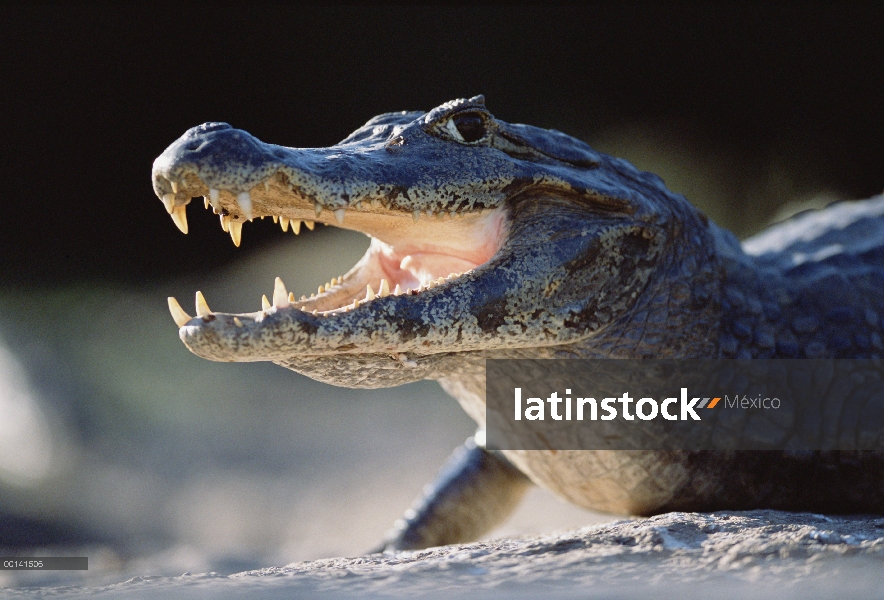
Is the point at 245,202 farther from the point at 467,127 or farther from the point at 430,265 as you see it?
the point at 430,265

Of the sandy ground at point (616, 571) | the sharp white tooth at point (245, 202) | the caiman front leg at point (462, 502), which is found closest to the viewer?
the sandy ground at point (616, 571)

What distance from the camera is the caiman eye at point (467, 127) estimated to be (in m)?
2.19

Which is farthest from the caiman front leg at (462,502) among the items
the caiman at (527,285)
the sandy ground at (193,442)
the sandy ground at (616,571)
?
the sandy ground at (616,571)

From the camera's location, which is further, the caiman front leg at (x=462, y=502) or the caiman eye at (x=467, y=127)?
the caiman front leg at (x=462, y=502)

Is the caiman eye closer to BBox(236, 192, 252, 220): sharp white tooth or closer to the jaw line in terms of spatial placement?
the jaw line

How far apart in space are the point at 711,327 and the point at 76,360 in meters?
5.10

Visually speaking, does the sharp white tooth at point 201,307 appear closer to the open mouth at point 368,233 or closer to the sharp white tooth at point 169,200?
the open mouth at point 368,233

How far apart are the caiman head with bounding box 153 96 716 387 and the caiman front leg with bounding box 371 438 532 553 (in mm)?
982

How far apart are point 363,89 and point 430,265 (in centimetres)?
530

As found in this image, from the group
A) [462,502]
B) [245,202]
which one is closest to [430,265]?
[245,202]

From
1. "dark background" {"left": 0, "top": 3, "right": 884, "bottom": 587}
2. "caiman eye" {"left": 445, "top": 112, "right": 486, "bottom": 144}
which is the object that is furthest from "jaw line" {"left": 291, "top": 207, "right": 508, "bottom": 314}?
"dark background" {"left": 0, "top": 3, "right": 884, "bottom": 587}

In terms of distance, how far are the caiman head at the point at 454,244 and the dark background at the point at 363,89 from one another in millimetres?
4712

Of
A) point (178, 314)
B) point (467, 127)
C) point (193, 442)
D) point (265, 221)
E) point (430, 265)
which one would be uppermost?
point (265, 221)

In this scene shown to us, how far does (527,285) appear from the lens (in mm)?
2051
